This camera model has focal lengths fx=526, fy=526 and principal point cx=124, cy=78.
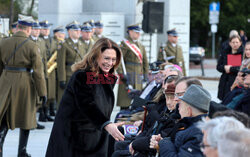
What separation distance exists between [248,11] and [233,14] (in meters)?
1.52

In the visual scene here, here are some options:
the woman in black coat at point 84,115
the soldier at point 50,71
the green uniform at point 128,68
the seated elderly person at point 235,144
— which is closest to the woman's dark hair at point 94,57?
the woman in black coat at point 84,115

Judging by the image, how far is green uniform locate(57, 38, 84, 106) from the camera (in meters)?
10.4

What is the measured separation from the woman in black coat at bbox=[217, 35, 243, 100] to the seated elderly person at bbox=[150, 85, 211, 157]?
4.93 metres

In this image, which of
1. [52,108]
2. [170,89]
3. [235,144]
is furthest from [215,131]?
[52,108]

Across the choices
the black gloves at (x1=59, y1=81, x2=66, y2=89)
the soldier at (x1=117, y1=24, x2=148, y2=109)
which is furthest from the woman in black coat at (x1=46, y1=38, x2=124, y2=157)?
the soldier at (x1=117, y1=24, x2=148, y2=109)

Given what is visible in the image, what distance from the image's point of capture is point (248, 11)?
52.3 metres

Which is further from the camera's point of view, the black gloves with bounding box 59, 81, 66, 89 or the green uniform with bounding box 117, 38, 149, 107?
the green uniform with bounding box 117, 38, 149, 107

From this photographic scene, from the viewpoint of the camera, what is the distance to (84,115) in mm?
4320

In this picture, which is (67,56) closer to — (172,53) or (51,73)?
(51,73)

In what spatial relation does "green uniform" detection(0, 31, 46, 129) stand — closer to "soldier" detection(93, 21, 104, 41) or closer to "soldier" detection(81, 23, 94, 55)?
"soldier" detection(81, 23, 94, 55)

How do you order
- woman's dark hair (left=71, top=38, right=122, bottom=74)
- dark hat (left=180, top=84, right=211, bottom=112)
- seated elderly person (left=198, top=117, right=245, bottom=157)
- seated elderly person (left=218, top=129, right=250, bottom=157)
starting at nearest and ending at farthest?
seated elderly person (left=218, top=129, right=250, bottom=157)
seated elderly person (left=198, top=117, right=245, bottom=157)
dark hat (left=180, top=84, right=211, bottom=112)
woman's dark hair (left=71, top=38, right=122, bottom=74)

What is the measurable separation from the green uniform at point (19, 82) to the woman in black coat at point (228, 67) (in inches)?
134

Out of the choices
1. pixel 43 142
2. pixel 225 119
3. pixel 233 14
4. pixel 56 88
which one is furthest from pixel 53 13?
pixel 233 14

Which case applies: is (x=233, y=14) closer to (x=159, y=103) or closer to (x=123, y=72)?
(x=123, y=72)
